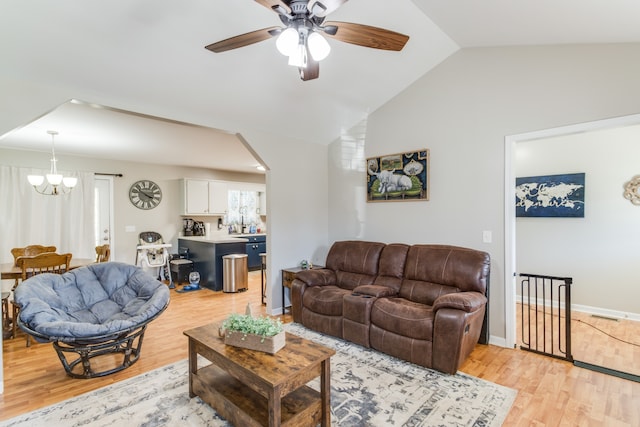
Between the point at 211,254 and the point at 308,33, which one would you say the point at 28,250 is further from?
the point at 308,33

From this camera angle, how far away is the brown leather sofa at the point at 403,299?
8.48 feet

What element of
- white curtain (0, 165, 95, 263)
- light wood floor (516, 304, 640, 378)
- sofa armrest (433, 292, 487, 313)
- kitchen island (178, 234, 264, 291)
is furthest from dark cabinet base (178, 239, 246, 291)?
light wood floor (516, 304, 640, 378)

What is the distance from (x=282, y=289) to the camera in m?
4.21

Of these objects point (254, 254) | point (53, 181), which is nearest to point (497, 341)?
point (254, 254)

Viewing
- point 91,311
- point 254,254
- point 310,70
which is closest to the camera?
point 310,70

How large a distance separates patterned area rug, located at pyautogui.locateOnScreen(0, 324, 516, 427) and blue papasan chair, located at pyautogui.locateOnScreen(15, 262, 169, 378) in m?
0.37

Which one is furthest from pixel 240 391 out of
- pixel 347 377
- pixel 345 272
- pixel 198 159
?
pixel 198 159

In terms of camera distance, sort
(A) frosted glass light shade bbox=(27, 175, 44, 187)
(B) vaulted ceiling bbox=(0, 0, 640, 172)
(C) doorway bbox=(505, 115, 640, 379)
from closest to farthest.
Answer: (B) vaulted ceiling bbox=(0, 0, 640, 172) < (C) doorway bbox=(505, 115, 640, 379) < (A) frosted glass light shade bbox=(27, 175, 44, 187)

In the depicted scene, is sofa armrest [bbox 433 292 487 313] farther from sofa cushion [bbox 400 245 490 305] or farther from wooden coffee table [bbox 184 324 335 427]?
wooden coffee table [bbox 184 324 335 427]

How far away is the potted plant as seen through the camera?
1.93 metres

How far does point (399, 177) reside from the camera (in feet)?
13.1

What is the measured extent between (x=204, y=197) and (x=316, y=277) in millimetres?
4124

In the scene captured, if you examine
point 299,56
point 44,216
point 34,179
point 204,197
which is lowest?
point 44,216

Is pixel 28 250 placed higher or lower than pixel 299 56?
lower
